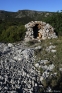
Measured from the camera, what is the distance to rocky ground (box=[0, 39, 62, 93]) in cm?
934

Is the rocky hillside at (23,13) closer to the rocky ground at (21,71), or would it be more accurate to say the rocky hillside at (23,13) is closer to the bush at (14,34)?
the bush at (14,34)

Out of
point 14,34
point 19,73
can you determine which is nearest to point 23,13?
point 14,34

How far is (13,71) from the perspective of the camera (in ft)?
36.7

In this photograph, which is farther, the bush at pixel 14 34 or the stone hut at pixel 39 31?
the bush at pixel 14 34

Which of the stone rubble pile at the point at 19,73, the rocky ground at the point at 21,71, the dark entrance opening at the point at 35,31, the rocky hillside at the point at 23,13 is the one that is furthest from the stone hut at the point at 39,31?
the rocky hillside at the point at 23,13

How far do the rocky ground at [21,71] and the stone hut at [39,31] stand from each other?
6936 millimetres

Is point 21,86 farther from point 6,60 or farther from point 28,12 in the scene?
point 28,12

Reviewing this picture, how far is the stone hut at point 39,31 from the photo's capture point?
863 inches

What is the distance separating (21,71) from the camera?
443 inches

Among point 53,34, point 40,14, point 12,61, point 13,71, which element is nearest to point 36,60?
point 12,61

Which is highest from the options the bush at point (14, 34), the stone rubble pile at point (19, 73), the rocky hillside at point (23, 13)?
the rocky hillside at point (23, 13)

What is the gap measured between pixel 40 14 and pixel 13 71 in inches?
4746

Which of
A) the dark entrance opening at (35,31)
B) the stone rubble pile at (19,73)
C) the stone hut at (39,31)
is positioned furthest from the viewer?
the dark entrance opening at (35,31)

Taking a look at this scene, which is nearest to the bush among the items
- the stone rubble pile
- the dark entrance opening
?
the dark entrance opening
